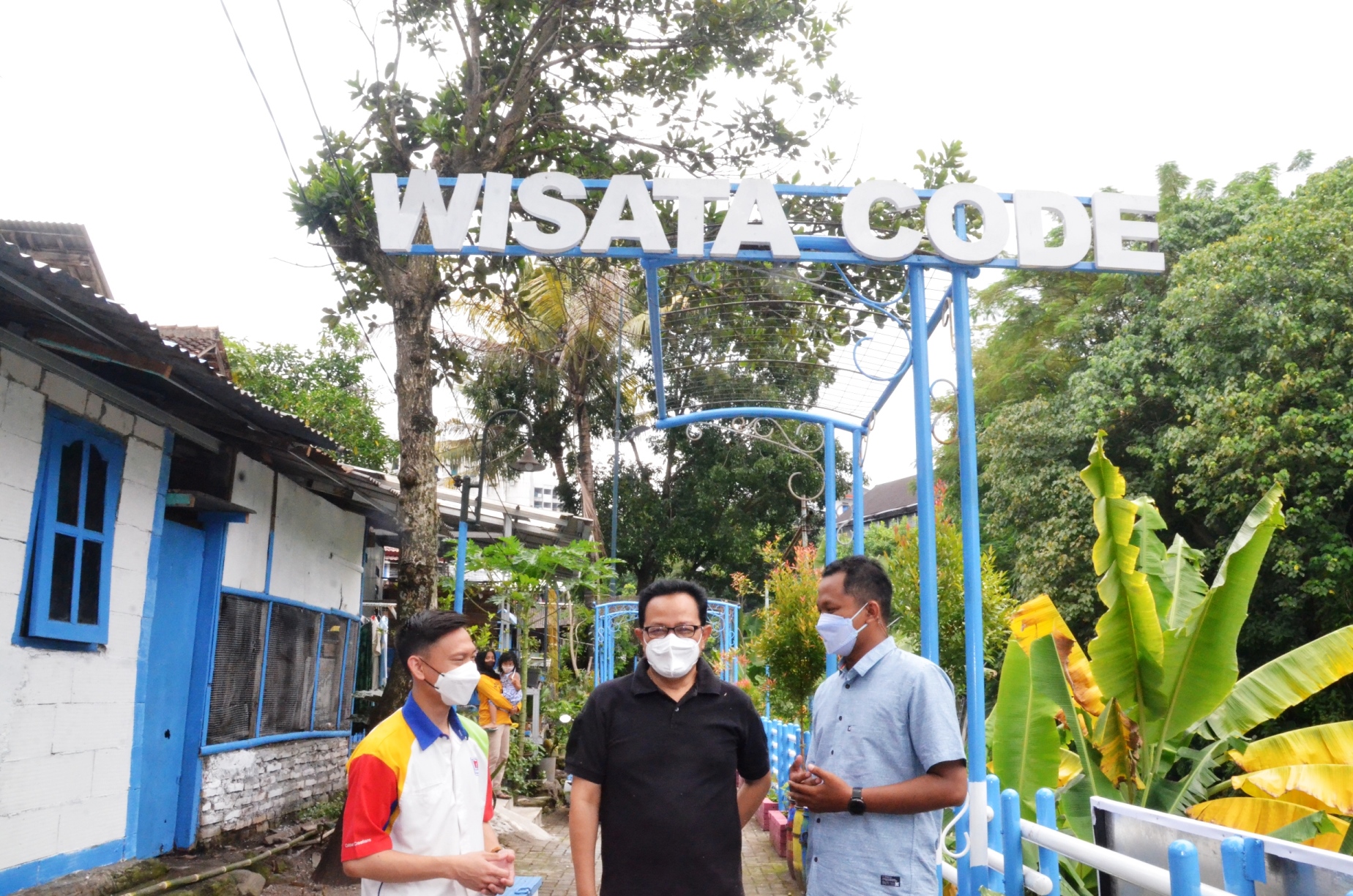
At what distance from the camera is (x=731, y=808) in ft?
10.6

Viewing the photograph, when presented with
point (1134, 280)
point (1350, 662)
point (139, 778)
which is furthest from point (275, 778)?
point (1134, 280)

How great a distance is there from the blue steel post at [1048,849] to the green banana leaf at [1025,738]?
1.89m

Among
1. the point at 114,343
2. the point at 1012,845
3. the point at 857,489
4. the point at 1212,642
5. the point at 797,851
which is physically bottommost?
the point at 797,851

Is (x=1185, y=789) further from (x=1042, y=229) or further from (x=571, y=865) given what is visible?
(x=571, y=865)

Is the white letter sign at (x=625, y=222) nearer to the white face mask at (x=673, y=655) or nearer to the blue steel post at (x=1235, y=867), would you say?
the white face mask at (x=673, y=655)

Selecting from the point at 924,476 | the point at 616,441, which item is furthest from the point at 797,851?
the point at 616,441

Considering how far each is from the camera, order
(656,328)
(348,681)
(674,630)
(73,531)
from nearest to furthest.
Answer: (674,630)
(73,531)
(656,328)
(348,681)

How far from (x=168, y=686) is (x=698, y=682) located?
20.9ft

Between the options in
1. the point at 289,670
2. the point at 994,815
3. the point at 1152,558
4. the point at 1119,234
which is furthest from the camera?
the point at 289,670

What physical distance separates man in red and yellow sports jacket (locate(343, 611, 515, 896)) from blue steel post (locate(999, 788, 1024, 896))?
1864mm

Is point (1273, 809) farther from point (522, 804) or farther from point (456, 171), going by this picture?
point (522, 804)

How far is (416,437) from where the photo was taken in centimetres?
896

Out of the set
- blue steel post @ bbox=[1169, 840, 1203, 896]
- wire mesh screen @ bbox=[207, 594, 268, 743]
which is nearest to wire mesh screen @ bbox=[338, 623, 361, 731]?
wire mesh screen @ bbox=[207, 594, 268, 743]

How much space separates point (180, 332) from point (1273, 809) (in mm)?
11290
